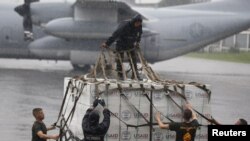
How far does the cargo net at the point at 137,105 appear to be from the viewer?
8688 millimetres

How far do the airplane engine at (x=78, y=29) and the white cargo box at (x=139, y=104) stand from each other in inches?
691

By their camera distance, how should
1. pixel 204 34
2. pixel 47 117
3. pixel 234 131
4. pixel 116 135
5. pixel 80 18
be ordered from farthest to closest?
1. pixel 204 34
2. pixel 80 18
3. pixel 47 117
4. pixel 116 135
5. pixel 234 131

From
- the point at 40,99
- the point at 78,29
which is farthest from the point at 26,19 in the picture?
the point at 40,99

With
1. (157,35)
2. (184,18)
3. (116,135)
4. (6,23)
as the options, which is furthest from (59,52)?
(116,135)

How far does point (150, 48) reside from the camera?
94.1ft

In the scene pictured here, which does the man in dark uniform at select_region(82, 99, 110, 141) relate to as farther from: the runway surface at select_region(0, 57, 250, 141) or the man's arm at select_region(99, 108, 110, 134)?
Result: the runway surface at select_region(0, 57, 250, 141)

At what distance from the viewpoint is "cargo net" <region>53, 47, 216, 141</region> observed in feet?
28.5

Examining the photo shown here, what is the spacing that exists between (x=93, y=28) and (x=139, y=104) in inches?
741

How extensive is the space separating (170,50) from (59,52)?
5.92m

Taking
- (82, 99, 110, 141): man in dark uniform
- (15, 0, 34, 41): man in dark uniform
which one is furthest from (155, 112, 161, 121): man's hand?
(15, 0, 34, 41): man in dark uniform

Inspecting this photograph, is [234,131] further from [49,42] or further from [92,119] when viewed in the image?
[49,42]

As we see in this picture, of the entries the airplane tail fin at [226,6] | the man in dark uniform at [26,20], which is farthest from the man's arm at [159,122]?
the airplane tail fin at [226,6]

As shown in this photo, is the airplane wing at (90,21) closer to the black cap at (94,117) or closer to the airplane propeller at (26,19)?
the airplane propeller at (26,19)

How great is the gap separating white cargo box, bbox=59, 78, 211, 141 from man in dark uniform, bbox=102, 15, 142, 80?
4.07ft
